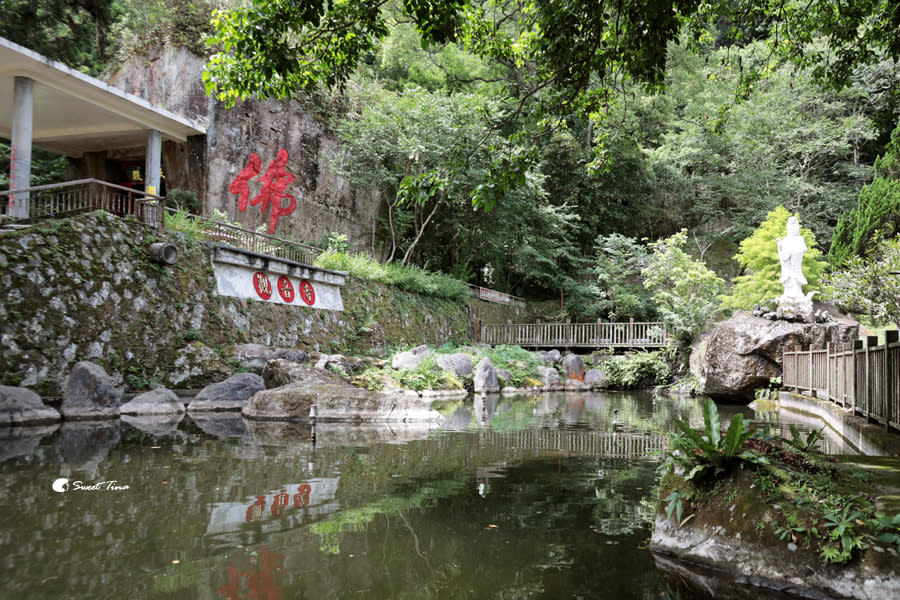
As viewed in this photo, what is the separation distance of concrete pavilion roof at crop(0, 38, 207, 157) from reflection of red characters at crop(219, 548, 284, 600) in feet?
40.0

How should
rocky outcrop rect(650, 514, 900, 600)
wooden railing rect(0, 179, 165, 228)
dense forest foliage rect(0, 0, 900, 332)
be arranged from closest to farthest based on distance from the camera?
rocky outcrop rect(650, 514, 900, 600), dense forest foliage rect(0, 0, 900, 332), wooden railing rect(0, 179, 165, 228)

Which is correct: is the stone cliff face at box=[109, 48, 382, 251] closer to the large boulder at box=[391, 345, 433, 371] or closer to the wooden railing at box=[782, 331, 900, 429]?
the large boulder at box=[391, 345, 433, 371]

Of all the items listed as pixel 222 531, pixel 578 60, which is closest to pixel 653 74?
pixel 578 60

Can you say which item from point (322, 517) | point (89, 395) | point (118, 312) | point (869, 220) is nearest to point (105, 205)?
point (118, 312)

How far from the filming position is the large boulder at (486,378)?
16375 mm

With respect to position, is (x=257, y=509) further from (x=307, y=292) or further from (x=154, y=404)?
(x=307, y=292)

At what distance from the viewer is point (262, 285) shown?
14070 mm

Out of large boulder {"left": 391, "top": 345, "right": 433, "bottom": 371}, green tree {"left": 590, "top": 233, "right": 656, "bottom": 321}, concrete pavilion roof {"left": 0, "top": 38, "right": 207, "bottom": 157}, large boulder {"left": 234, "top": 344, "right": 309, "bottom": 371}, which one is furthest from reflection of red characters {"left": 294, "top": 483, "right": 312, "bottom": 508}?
green tree {"left": 590, "top": 233, "right": 656, "bottom": 321}

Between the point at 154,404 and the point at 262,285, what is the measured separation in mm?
5185

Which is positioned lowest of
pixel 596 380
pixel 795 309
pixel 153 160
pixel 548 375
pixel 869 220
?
pixel 596 380

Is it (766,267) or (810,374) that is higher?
(766,267)

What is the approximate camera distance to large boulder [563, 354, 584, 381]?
2034cm

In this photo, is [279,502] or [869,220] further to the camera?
[869,220]

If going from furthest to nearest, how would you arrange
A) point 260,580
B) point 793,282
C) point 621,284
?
point 621,284
point 793,282
point 260,580
